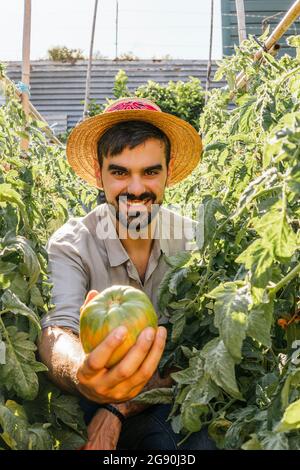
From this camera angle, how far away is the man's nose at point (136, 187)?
2250 mm

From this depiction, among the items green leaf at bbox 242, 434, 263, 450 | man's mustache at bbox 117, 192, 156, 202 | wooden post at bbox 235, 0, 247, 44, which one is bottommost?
green leaf at bbox 242, 434, 263, 450

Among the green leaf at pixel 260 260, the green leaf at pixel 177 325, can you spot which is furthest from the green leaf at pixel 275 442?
the green leaf at pixel 177 325

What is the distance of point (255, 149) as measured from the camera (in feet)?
6.21

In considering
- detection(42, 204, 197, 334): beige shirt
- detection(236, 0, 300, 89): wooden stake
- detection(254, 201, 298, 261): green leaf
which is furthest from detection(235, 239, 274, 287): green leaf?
detection(236, 0, 300, 89): wooden stake

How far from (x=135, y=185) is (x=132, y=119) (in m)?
0.27

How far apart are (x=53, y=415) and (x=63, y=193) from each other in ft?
5.74

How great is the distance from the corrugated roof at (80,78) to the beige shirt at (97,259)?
10.6 m

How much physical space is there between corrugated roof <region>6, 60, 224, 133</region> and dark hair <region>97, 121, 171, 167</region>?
10488mm

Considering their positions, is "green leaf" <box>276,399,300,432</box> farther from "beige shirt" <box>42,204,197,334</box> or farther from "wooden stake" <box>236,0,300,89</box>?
"wooden stake" <box>236,0,300,89</box>

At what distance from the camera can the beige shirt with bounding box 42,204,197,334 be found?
2.01 m

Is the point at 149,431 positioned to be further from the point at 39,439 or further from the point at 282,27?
the point at 282,27
